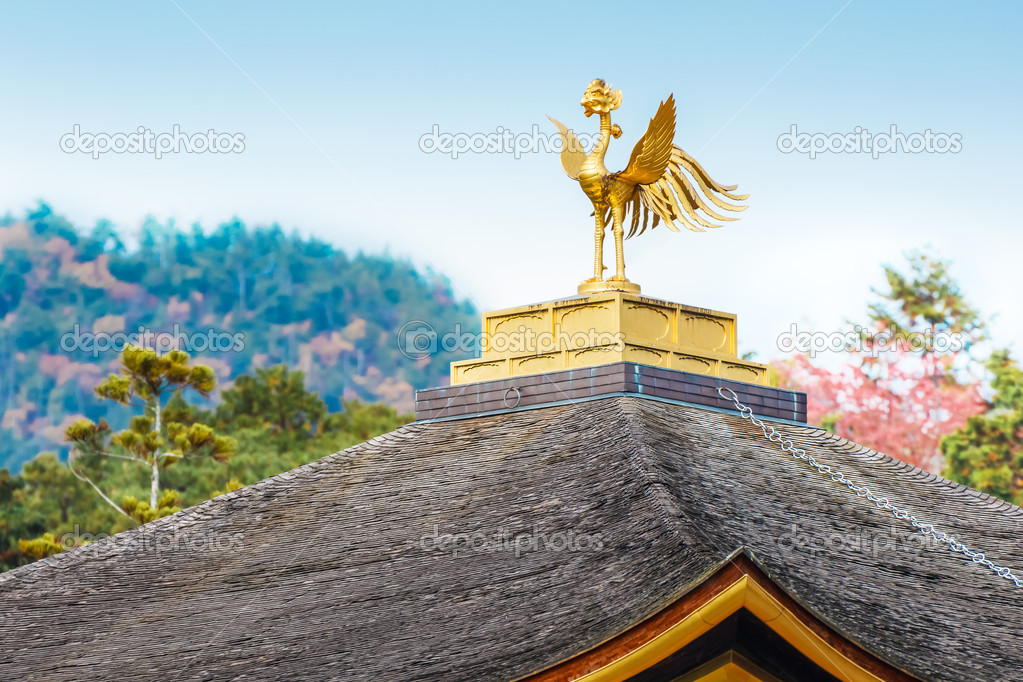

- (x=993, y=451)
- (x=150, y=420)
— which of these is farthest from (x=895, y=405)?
(x=150, y=420)

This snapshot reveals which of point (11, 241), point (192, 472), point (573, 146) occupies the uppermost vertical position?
point (11, 241)

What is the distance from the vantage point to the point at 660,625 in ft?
32.9

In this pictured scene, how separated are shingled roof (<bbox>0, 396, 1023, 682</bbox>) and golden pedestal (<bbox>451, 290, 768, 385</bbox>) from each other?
1.96 ft

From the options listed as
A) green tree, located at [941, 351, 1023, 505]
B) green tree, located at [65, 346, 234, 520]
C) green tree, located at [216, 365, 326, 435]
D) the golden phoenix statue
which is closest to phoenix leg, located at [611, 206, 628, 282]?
the golden phoenix statue

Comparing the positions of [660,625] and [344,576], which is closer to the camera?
[660,625]

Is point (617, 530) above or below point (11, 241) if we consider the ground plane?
below

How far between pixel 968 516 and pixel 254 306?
90137 mm

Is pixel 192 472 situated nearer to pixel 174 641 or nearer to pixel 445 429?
pixel 445 429

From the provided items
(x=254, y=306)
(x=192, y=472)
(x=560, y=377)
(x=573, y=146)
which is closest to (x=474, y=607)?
(x=560, y=377)

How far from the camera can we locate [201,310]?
102688mm

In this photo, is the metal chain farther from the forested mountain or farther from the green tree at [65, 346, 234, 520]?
the forested mountain

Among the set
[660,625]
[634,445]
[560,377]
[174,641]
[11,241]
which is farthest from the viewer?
[11,241]

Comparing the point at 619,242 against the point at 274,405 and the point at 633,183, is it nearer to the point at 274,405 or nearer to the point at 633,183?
the point at 633,183

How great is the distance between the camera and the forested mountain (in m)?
91.1
